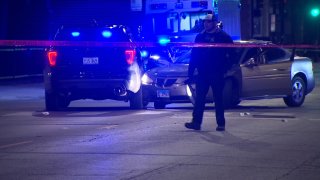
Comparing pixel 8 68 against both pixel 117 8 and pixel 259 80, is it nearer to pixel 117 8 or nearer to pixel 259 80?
pixel 117 8

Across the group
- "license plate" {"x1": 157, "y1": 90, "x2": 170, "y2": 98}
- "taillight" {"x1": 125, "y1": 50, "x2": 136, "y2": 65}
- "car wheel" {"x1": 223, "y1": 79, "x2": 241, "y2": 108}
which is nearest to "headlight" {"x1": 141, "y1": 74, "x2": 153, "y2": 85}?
"license plate" {"x1": 157, "y1": 90, "x2": 170, "y2": 98}

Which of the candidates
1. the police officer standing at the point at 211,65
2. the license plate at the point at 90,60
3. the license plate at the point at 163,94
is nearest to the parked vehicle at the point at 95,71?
the license plate at the point at 90,60

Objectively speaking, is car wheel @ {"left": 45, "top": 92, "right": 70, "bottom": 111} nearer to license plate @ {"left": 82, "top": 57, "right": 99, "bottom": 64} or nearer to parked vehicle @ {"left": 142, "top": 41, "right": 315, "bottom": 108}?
license plate @ {"left": 82, "top": 57, "right": 99, "bottom": 64}

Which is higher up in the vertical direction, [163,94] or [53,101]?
[163,94]

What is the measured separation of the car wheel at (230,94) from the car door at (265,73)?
19cm

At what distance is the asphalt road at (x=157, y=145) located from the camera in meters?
7.37

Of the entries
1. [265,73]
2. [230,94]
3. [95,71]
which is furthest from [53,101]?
[265,73]

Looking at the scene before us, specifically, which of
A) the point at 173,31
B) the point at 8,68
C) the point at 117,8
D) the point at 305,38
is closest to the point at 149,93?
the point at 173,31

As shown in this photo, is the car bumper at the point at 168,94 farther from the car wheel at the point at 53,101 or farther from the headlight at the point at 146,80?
the car wheel at the point at 53,101

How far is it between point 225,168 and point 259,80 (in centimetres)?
710

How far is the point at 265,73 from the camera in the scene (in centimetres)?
1446

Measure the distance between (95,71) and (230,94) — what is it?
2855 mm

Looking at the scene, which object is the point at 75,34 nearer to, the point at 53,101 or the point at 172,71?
the point at 53,101

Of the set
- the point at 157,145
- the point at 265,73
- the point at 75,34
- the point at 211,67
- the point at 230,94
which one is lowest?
the point at 157,145
